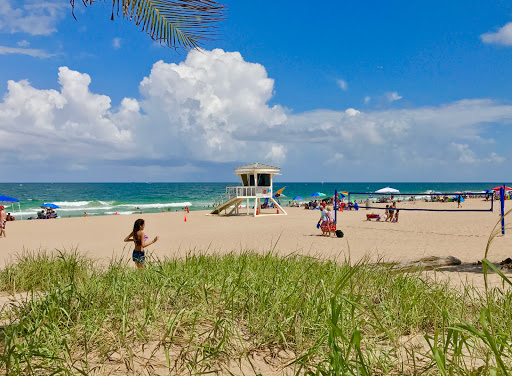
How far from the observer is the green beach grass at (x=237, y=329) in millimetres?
2537

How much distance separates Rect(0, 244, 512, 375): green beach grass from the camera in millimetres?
2537

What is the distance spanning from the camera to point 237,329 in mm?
3018

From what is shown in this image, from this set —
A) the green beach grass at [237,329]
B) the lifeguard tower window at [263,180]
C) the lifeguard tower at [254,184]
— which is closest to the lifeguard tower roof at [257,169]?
the lifeguard tower at [254,184]

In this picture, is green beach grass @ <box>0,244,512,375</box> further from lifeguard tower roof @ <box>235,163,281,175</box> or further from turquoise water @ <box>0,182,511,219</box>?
lifeguard tower roof @ <box>235,163,281,175</box>

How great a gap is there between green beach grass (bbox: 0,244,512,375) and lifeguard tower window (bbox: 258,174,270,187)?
26.2 meters

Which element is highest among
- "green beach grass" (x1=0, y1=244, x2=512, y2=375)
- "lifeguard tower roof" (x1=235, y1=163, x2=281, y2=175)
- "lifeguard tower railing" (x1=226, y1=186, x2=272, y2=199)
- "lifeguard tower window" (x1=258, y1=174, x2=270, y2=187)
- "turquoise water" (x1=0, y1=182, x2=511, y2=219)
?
"lifeguard tower roof" (x1=235, y1=163, x2=281, y2=175)

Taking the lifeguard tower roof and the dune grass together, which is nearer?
the dune grass

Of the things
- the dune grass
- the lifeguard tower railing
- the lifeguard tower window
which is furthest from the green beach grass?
the lifeguard tower window

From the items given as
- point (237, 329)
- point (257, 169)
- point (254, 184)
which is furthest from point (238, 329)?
point (254, 184)

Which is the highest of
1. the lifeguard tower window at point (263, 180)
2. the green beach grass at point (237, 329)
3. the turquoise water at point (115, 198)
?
the lifeguard tower window at point (263, 180)

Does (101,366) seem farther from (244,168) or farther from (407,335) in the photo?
(244,168)

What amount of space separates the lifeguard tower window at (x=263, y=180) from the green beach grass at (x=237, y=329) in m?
26.2

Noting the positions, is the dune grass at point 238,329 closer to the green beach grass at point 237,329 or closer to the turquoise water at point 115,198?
the green beach grass at point 237,329

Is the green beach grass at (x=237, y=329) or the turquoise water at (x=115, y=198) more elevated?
the green beach grass at (x=237, y=329)
